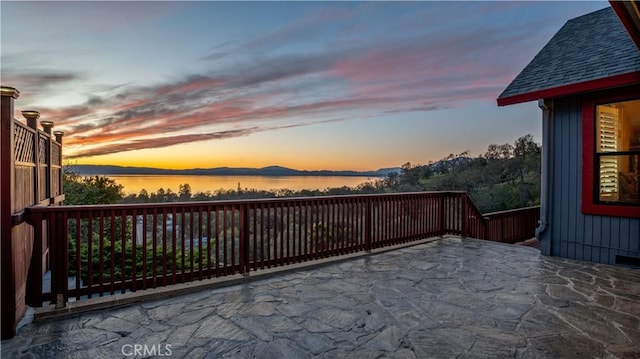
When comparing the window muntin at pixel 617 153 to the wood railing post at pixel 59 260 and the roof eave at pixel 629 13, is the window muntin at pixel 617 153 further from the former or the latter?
the wood railing post at pixel 59 260

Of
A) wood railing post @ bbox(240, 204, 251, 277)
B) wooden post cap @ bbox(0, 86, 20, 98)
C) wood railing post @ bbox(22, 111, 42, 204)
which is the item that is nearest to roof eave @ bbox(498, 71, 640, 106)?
wood railing post @ bbox(240, 204, 251, 277)

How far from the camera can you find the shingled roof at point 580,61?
4.10 metres

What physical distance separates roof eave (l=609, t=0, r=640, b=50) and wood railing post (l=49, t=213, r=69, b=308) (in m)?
4.44

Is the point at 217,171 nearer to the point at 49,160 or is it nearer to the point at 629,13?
the point at 49,160

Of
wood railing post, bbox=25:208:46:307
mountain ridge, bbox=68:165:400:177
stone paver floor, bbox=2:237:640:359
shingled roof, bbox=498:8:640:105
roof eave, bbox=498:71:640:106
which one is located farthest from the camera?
mountain ridge, bbox=68:165:400:177

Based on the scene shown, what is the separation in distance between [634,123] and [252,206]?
17.2 ft

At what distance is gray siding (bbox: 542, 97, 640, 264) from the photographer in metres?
4.38

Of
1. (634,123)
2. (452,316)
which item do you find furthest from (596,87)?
(452,316)

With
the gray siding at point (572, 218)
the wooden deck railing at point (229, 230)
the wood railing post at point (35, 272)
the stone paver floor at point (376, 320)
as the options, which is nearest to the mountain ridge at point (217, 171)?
the wooden deck railing at point (229, 230)

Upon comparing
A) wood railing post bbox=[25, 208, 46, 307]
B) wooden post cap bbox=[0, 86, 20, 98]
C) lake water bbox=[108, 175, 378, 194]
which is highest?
wooden post cap bbox=[0, 86, 20, 98]

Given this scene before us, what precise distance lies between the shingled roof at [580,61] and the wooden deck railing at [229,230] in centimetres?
235

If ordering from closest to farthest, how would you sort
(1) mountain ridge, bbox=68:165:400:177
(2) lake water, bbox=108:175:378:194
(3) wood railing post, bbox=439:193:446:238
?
1. (3) wood railing post, bbox=439:193:446:238
2. (1) mountain ridge, bbox=68:165:400:177
3. (2) lake water, bbox=108:175:378:194

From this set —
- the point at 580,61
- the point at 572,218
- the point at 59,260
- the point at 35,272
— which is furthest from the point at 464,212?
the point at 35,272

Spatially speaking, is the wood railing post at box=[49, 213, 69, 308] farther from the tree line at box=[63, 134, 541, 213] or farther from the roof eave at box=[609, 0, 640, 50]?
the tree line at box=[63, 134, 541, 213]
